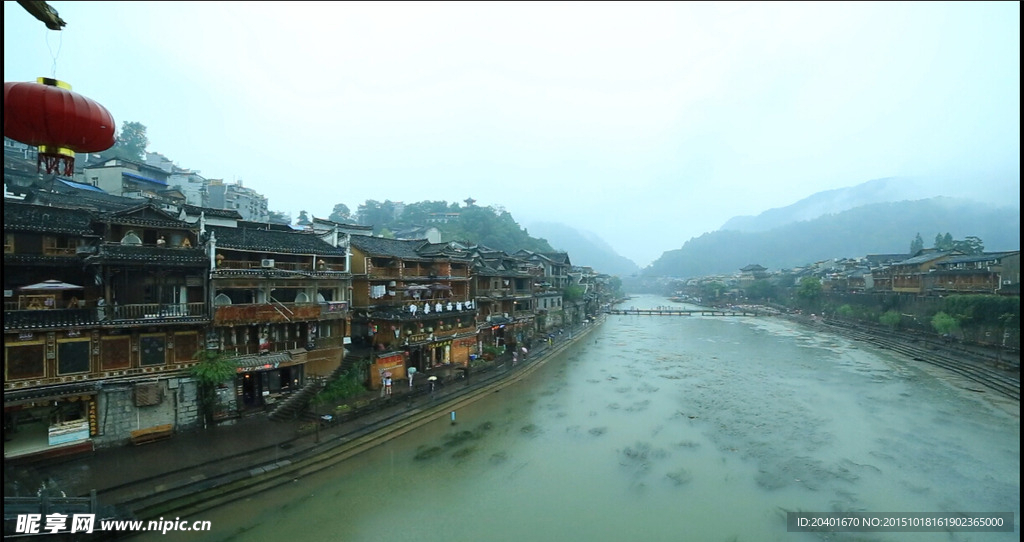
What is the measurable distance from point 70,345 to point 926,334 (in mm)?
60372

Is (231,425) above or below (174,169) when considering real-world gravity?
below

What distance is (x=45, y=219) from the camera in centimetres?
1770

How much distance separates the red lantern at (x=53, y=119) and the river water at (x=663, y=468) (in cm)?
1078

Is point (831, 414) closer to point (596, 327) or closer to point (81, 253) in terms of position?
point (81, 253)

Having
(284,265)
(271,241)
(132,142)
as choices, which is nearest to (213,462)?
(284,265)

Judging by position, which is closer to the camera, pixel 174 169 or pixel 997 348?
pixel 997 348

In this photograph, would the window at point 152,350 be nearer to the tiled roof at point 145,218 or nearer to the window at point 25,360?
the window at point 25,360

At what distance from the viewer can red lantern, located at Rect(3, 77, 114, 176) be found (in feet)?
24.0

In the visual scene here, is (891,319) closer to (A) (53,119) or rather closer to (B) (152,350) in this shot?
(B) (152,350)

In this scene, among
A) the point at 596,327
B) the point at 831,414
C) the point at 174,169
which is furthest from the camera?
the point at 596,327

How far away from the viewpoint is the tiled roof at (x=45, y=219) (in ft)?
55.0

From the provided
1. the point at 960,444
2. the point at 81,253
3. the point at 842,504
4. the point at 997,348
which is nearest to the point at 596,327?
the point at 997,348

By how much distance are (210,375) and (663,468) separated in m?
18.1

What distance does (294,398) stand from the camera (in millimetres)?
21266
